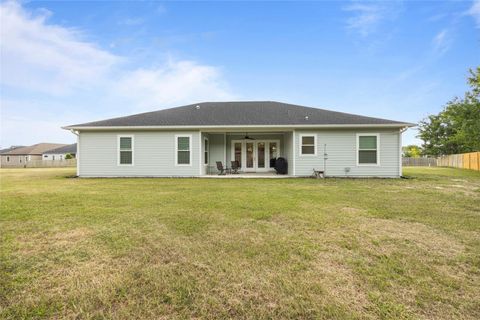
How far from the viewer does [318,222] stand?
445 centimetres

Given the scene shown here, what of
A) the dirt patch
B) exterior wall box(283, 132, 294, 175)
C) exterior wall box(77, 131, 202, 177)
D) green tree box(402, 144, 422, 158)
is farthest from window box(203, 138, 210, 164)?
green tree box(402, 144, 422, 158)

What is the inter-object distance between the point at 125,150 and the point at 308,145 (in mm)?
9719

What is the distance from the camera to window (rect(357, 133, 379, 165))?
12.5m

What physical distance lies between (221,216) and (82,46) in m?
14.9

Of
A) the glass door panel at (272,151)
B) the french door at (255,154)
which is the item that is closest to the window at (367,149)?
the french door at (255,154)

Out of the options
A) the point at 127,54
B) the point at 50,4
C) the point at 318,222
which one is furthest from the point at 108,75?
the point at 318,222

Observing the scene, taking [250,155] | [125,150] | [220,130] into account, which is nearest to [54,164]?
[125,150]

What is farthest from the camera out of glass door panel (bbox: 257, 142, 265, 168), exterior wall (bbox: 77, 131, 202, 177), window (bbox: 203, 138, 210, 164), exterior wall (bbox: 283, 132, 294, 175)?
glass door panel (bbox: 257, 142, 265, 168)

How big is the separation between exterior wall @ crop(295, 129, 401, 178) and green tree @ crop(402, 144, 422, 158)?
41.7m

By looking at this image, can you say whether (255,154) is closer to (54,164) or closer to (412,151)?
(54,164)

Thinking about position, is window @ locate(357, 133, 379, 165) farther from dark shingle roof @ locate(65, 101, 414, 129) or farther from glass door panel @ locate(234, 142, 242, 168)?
glass door panel @ locate(234, 142, 242, 168)

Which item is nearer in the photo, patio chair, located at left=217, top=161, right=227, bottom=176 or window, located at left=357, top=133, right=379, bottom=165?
window, located at left=357, top=133, right=379, bottom=165

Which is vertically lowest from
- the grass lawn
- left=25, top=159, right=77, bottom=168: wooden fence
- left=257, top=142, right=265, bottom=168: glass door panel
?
the grass lawn

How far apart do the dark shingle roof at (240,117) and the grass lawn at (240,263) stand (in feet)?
26.1
